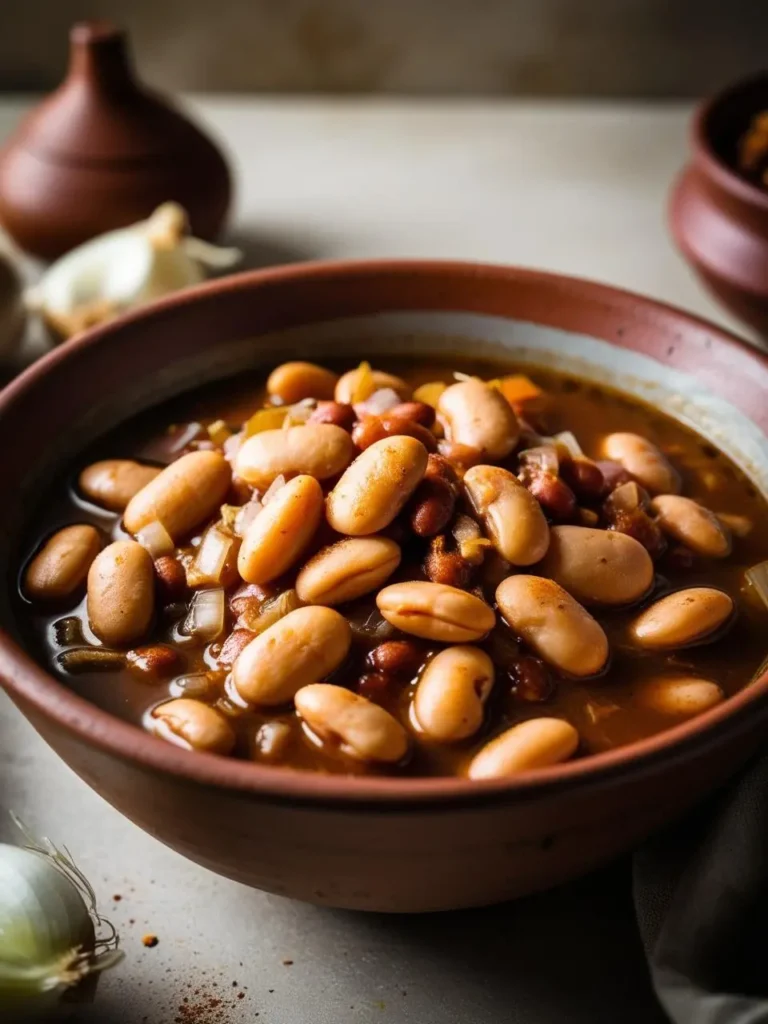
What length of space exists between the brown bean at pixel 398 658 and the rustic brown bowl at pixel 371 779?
0.17 metres

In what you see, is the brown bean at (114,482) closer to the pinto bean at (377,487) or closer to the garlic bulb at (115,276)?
the pinto bean at (377,487)

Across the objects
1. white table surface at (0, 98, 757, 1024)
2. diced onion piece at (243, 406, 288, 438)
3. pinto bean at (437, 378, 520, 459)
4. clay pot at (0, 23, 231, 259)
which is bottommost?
white table surface at (0, 98, 757, 1024)

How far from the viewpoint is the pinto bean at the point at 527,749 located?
3.22ft

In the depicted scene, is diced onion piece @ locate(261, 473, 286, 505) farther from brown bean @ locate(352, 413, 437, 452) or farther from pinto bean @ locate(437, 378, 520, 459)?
pinto bean @ locate(437, 378, 520, 459)

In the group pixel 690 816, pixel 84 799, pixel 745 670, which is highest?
pixel 745 670

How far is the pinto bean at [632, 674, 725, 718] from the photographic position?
108 cm

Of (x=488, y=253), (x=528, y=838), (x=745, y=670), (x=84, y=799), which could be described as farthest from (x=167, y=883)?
(x=488, y=253)

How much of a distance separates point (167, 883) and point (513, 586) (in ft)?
1.47

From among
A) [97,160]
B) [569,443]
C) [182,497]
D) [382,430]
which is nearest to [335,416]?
[382,430]

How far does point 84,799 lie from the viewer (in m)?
1.29

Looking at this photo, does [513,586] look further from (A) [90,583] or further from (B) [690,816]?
(A) [90,583]

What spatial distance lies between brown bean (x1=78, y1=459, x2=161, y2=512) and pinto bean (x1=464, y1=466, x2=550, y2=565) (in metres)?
0.36

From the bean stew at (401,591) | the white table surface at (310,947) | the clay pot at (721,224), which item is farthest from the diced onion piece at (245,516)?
the clay pot at (721,224)

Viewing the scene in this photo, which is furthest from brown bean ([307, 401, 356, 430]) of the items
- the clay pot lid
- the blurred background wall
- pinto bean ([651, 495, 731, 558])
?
the blurred background wall
